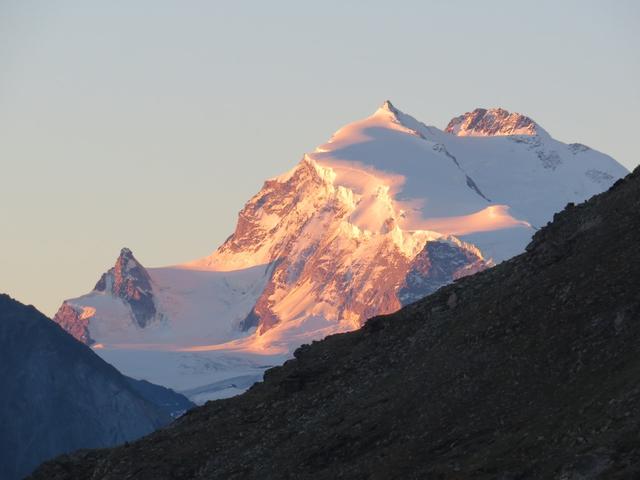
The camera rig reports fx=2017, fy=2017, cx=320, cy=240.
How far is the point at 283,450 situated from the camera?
81938 mm

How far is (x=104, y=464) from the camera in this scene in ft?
301

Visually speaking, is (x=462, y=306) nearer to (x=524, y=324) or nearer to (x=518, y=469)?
(x=524, y=324)

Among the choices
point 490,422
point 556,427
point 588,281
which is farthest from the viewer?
point 588,281

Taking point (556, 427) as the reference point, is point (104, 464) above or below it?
above

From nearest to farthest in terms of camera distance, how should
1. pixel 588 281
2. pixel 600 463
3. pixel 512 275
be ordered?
pixel 600 463 < pixel 588 281 < pixel 512 275

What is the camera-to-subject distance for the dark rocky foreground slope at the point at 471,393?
6562 cm

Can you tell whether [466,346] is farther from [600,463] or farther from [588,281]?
[600,463]

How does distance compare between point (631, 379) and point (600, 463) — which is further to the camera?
point (631, 379)

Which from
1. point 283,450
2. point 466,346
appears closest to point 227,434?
point 283,450

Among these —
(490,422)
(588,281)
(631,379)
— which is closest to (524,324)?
(588,281)

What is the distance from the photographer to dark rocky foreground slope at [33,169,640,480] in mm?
65625

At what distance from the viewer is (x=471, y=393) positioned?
75.4 m

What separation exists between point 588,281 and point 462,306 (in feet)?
35.6

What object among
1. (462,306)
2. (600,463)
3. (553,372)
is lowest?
(600,463)
